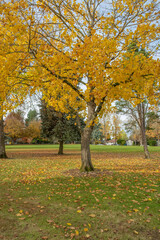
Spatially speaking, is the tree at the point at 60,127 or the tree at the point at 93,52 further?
the tree at the point at 60,127

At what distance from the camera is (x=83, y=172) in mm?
8516

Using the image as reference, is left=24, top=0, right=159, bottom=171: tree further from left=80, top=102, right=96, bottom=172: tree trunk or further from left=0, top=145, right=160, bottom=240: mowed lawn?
left=0, top=145, right=160, bottom=240: mowed lawn

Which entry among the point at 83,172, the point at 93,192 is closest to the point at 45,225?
the point at 93,192

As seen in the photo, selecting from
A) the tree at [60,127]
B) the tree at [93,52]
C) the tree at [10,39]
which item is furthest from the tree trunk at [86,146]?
the tree at [60,127]

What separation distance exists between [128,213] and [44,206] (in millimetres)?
2046

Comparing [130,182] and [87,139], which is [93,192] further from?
[87,139]

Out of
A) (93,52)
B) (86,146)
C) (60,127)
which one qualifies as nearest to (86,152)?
(86,146)

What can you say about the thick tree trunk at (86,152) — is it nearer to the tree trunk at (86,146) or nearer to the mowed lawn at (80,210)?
the tree trunk at (86,146)

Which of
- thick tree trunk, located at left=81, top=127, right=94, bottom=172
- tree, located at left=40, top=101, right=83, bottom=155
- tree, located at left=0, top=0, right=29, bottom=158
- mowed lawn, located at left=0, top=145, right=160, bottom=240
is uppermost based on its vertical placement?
tree, located at left=0, top=0, right=29, bottom=158

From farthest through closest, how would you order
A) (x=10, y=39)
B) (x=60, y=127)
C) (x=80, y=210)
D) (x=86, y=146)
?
1. (x=60, y=127)
2. (x=86, y=146)
3. (x=10, y=39)
4. (x=80, y=210)

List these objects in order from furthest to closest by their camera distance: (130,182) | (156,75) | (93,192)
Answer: (156,75), (130,182), (93,192)

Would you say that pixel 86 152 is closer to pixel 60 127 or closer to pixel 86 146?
pixel 86 146

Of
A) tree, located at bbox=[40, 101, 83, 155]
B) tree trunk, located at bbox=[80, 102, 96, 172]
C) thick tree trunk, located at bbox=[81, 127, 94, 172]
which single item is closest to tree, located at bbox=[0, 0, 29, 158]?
tree trunk, located at bbox=[80, 102, 96, 172]

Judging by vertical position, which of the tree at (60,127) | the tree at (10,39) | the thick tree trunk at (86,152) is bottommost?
the thick tree trunk at (86,152)
